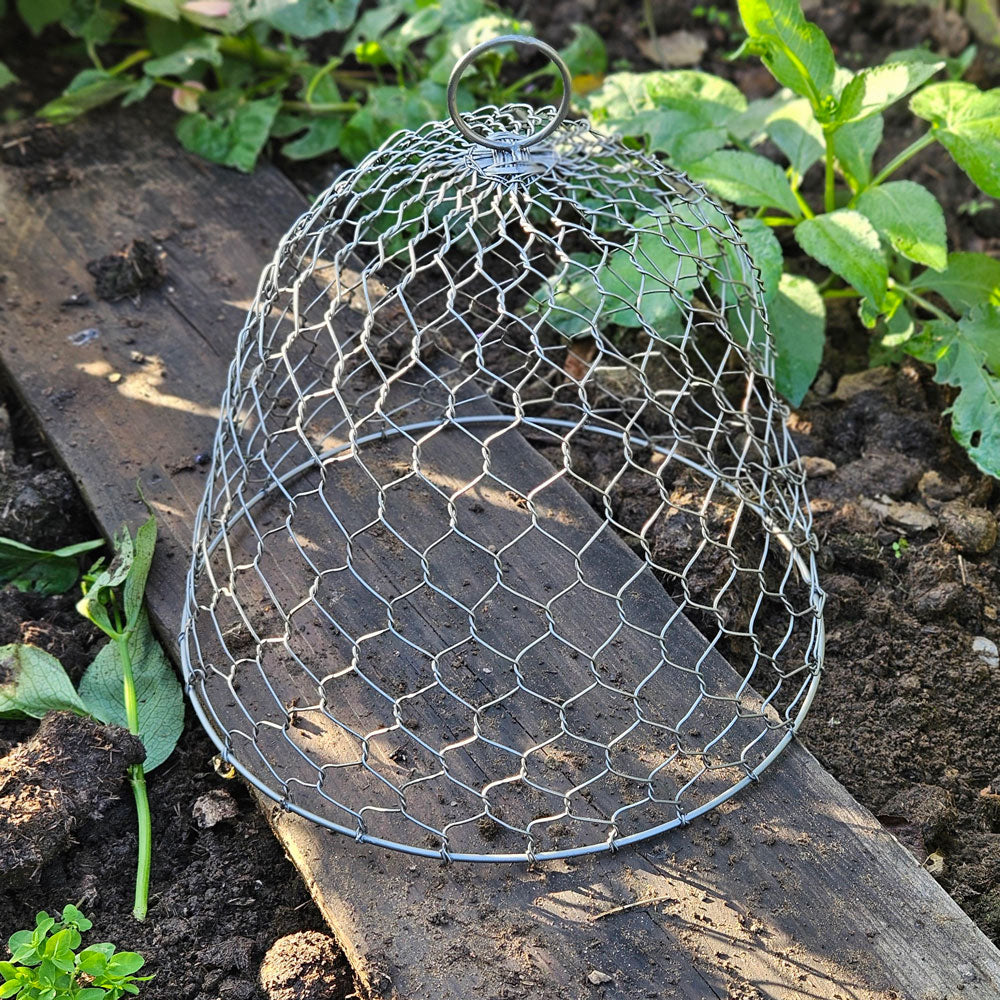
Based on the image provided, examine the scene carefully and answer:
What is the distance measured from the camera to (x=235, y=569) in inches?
68.9

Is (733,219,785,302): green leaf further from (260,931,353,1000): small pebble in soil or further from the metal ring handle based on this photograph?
(260,931,353,1000): small pebble in soil

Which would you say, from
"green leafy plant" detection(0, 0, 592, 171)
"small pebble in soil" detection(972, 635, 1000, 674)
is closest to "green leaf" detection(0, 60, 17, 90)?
"green leafy plant" detection(0, 0, 592, 171)

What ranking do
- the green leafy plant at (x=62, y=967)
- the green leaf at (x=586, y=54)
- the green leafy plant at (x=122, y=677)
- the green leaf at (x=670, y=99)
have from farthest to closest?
the green leaf at (x=586, y=54) → the green leaf at (x=670, y=99) → the green leafy plant at (x=122, y=677) → the green leafy plant at (x=62, y=967)

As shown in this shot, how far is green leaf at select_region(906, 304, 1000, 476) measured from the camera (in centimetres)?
193

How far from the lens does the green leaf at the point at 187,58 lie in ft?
8.25

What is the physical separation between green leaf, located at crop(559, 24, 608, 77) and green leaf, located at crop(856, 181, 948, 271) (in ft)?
2.94

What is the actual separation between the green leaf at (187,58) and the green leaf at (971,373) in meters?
1.63

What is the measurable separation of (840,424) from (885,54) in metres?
1.20

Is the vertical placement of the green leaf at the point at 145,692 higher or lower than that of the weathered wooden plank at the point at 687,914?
lower

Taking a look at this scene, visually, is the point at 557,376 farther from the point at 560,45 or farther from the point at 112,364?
the point at 560,45

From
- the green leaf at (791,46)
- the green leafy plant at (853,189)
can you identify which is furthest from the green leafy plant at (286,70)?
the green leaf at (791,46)

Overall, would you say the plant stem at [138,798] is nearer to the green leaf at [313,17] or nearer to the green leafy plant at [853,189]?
the green leafy plant at [853,189]

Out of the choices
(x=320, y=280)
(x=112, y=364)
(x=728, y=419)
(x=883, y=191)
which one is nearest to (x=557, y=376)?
(x=728, y=419)

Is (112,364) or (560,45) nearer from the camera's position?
(112,364)
